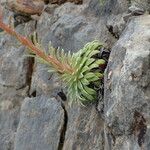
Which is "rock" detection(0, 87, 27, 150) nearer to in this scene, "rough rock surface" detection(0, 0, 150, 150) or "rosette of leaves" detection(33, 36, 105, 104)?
"rough rock surface" detection(0, 0, 150, 150)

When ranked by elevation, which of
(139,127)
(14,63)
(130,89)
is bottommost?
(139,127)

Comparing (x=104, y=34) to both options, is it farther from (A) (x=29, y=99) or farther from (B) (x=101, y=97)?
(A) (x=29, y=99)

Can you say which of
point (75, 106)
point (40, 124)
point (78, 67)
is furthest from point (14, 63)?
point (78, 67)

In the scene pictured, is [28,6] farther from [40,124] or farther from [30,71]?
[40,124]

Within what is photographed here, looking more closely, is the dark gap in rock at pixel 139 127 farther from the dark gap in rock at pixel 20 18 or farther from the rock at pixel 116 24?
the dark gap in rock at pixel 20 18

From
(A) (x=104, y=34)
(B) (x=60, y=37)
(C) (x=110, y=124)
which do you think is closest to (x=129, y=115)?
(C) (x=110, y=124)

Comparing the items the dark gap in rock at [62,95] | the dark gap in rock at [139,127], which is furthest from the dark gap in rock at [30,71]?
the dark gap in rock at [139,127]

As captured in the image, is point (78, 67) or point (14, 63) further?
point (14, 63)
